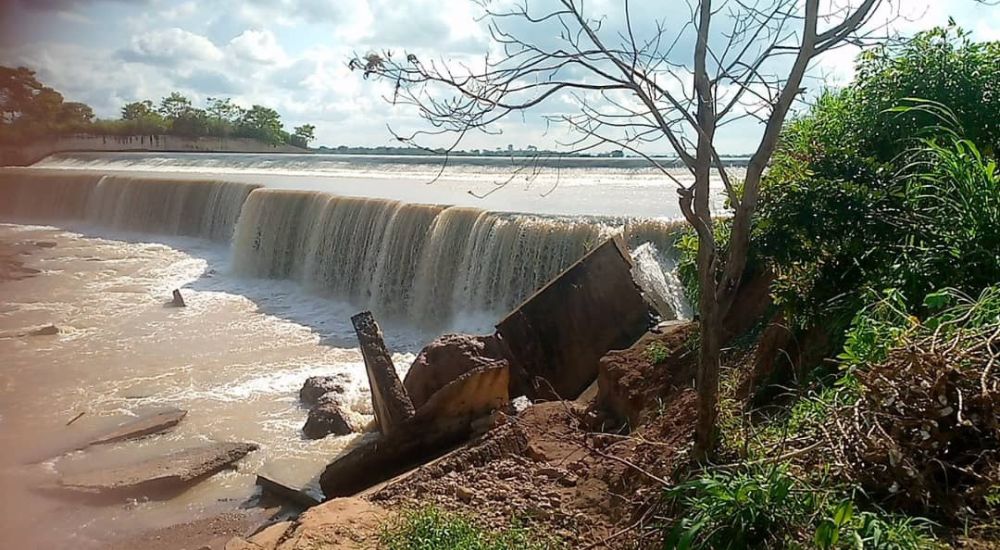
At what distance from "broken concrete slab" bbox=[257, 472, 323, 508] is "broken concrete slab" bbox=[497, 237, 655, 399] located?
1602 mm

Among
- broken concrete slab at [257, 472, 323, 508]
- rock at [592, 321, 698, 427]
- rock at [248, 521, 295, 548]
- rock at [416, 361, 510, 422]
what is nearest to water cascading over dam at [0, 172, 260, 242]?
broken concrete slab at [257, 472, 323, 508]

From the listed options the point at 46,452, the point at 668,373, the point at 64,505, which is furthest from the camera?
the point at 46,452

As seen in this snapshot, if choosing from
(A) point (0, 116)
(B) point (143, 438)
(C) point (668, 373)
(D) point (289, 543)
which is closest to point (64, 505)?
(B) point (143, 438)

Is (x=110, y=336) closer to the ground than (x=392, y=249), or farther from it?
closer to the ground

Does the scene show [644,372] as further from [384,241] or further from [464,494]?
[384,241]

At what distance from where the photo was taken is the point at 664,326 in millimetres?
4859

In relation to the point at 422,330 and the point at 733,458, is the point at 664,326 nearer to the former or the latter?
the point at 733,458

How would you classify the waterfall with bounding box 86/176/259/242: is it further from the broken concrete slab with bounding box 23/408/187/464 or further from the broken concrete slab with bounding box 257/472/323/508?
the broken concrete slab with bounding box 257/472/323/508

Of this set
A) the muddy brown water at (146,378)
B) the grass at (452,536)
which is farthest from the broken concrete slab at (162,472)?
the grass at (452,536)

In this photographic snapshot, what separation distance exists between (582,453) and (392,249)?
7717mm

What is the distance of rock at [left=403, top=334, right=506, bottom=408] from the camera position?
4.90m

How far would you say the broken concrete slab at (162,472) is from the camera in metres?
4.98

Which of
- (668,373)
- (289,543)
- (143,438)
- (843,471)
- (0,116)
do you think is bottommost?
(143,438)

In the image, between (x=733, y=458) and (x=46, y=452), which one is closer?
(x=733, y=458)
